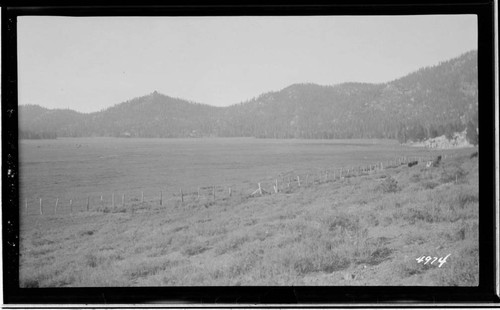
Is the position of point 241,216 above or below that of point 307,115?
below

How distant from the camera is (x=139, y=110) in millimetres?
3633

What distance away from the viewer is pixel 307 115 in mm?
3650

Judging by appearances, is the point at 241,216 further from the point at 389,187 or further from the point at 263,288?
the point at 389,187

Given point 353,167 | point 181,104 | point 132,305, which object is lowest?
point 132,305

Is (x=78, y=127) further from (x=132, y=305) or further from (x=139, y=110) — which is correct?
(x=132, y=305)

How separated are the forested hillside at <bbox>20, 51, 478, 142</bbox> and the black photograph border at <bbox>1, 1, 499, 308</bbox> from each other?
7.6 inches

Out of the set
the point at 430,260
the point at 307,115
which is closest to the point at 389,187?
the point at 430,260

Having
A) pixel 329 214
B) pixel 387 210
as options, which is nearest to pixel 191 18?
pixel 329 214

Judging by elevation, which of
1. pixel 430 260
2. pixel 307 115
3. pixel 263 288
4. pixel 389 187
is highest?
pixel 307 115

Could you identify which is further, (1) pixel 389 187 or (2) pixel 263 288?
(1) pixel 389 187

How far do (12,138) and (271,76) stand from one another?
5.86 ft

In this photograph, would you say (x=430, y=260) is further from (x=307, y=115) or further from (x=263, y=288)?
(x=307, y=115)

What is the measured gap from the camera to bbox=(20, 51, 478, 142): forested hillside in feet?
11.8

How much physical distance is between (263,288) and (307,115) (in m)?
1.21
